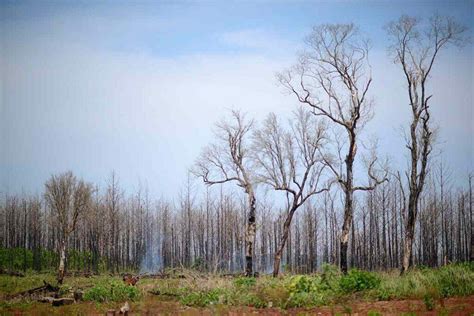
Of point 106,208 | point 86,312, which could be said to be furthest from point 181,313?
point 106,208

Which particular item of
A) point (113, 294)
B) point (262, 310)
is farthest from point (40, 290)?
point (262, 310)

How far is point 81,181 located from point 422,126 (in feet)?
32.4

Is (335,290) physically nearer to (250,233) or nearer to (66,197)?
(250,233)

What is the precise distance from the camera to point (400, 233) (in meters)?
22.8

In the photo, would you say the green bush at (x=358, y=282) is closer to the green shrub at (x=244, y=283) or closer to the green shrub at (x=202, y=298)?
the green shrub at (x=244, y=283)

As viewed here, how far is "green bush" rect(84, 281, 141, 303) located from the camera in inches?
443

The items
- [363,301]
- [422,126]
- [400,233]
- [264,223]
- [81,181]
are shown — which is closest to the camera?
[363,301]

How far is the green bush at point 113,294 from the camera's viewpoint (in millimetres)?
11258

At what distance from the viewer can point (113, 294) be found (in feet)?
37.2

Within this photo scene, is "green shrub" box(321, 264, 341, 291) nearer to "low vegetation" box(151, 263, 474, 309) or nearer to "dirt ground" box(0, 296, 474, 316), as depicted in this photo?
"low vegetation" box(151, 263, 474, 309)

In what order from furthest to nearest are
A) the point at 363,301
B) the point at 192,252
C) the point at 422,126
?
the point at 192,252 → the point at 422,126 → the point at 363,301

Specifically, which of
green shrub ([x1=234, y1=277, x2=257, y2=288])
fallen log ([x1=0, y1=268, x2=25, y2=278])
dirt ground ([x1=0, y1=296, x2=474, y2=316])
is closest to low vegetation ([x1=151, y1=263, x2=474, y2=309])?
dirt ground ([x1=0, y1=296, x2=474, y2=316])

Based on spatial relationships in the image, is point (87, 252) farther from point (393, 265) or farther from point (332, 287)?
point (332, 287)

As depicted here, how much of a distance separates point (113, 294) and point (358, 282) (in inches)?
209
